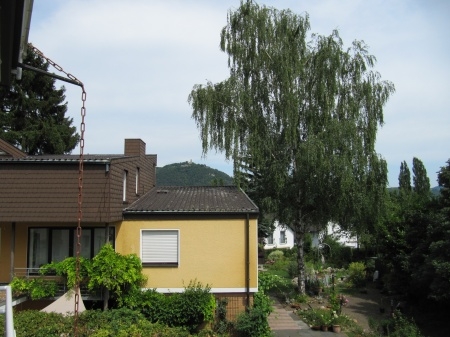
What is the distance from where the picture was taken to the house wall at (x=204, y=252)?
56.2 ft

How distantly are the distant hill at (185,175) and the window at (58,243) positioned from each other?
8963cm

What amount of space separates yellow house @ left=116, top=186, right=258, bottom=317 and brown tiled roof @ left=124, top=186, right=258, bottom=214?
0.05 m

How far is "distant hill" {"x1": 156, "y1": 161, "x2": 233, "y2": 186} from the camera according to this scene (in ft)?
362

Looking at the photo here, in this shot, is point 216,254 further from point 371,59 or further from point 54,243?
point 371,59

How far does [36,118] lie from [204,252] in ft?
78.8

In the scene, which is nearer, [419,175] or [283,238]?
[283,238]

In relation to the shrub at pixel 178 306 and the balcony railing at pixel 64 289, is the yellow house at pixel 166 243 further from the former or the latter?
the shrub at pixel 178 306

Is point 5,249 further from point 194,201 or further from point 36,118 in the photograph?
point 36,118

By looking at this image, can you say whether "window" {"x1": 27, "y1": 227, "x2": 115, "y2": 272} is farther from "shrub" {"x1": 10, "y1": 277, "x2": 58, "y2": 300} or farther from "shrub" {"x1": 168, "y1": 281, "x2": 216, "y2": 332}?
"shrub" {"x1": 168, "y1": 281, "x2": 216, "y2": 332}

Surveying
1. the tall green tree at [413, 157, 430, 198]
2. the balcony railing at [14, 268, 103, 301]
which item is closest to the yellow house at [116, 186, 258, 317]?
the balcony railing at [14, 268, 103, 301]

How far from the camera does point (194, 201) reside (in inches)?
752

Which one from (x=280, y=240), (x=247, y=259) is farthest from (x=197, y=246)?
(x=280, y=240)

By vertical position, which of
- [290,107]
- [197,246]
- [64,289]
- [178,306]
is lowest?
[178,306]

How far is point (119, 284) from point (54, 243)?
3.35m
